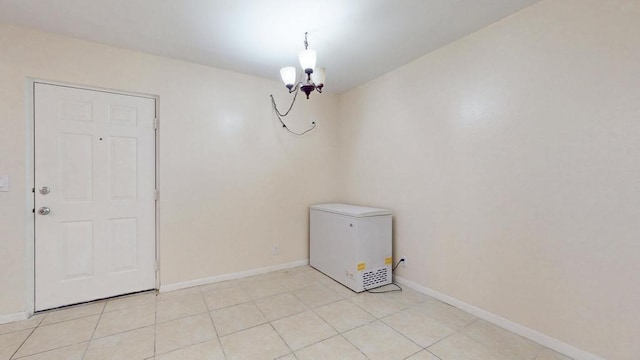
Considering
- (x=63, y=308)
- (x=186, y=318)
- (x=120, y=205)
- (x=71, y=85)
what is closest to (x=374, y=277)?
(x=186, y=318)

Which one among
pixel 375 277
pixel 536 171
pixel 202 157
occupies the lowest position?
pixel 375 277

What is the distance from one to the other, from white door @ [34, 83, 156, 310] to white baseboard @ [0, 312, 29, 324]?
0.38 feet

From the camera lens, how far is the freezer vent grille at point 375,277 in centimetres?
275

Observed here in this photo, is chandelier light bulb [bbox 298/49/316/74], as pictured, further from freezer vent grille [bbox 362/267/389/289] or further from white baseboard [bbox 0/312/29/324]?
white baseboard [bbox 0/312/29/324]

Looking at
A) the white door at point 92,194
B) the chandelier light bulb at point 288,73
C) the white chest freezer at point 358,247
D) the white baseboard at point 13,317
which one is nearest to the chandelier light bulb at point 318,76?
the chandelier light bulb at point 288,73

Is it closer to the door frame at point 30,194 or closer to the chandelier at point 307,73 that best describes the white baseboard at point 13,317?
the door frame at point 30,194

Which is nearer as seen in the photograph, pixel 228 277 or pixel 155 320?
pixel 155 320

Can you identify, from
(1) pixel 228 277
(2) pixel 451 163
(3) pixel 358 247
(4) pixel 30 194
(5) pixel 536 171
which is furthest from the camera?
(1) pixel 228 277

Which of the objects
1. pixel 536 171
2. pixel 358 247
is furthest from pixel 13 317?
pixel 536 171

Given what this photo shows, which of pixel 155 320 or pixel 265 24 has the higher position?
pixel 265 24

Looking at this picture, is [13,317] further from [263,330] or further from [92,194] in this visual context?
[263,330]

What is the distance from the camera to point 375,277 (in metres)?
2.82

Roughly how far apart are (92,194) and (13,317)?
111 cm

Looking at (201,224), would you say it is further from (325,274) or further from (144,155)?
(325,274)
